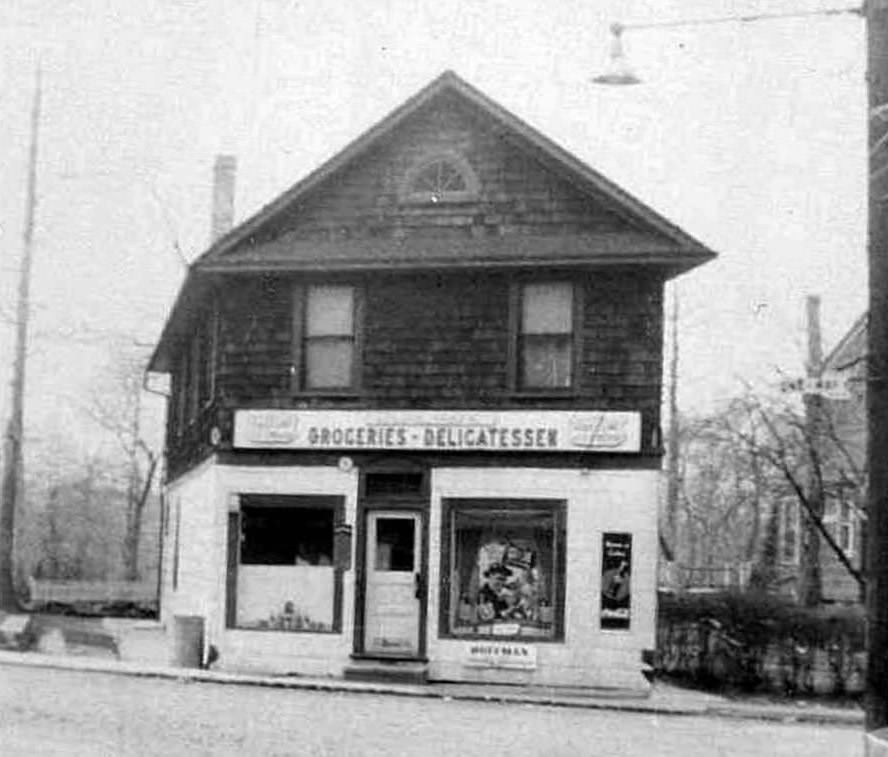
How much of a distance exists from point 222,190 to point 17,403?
7334 millimetres

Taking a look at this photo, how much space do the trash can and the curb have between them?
0.33 metres

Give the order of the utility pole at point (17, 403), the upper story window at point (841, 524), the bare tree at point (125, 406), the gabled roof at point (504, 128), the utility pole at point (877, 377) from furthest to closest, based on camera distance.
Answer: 1. the bare tree at point (125, 406)
2. the upper story window at point (841, 524)
3. the utility pole at point (17, 403)
4. the gabled roof at point (504, 128)
5. the utility pole at point (877, 377)

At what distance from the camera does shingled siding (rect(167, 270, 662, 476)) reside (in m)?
23.4

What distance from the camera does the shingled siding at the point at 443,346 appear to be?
76.8ft

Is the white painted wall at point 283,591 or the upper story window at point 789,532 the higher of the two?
the upper story window at point 789,532

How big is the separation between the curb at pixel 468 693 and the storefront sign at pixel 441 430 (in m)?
3.25

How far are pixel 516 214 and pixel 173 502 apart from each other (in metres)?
13.0

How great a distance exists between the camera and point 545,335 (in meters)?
23.8

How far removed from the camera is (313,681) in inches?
896

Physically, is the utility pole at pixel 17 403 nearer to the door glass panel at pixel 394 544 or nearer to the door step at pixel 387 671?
the door glass panel at pixel 394 544

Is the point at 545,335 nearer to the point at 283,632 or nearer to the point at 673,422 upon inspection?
the point at 283,632

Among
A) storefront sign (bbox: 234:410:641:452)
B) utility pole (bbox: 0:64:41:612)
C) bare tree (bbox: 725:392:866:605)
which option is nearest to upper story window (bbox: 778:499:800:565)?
bare tree (bbox: 725:392:866:605)

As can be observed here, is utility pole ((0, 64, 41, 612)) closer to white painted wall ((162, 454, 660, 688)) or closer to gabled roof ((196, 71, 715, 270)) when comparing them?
white painted wall ((162, 454, 660, 688))

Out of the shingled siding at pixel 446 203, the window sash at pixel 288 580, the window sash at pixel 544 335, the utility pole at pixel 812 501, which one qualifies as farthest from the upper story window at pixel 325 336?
the utility pole at pixel 812 501
